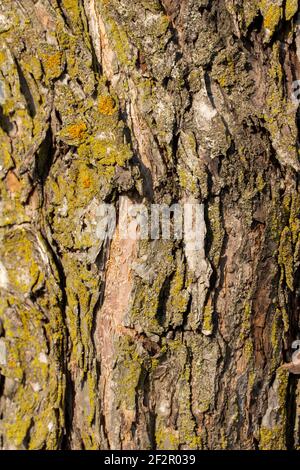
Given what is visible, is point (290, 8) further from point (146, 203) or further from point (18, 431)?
point (18, 431)

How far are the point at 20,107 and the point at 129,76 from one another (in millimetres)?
307

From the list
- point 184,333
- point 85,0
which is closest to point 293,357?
point 184,333

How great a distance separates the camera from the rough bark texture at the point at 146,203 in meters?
1.43

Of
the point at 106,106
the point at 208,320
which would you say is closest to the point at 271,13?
the point at 106,106

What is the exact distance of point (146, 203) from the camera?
1.47 meters

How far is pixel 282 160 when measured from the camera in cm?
152

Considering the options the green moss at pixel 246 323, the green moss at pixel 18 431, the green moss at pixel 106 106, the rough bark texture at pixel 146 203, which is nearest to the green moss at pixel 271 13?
the rough bark texture at pixel 146 203

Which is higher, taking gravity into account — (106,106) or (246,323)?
(106,106)

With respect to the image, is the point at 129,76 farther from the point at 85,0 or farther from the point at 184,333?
the point at 184,333

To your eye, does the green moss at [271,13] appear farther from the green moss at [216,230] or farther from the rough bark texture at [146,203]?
the green moss at [216,230]

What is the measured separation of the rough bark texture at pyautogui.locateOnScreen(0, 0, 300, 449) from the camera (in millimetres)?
1433

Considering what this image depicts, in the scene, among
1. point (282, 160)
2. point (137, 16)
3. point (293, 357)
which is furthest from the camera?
point (293, 357)

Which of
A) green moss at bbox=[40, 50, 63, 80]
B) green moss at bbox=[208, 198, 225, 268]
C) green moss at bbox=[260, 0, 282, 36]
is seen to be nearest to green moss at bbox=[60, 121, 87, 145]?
green moss at bbox=[40, 50, 63, 80]
